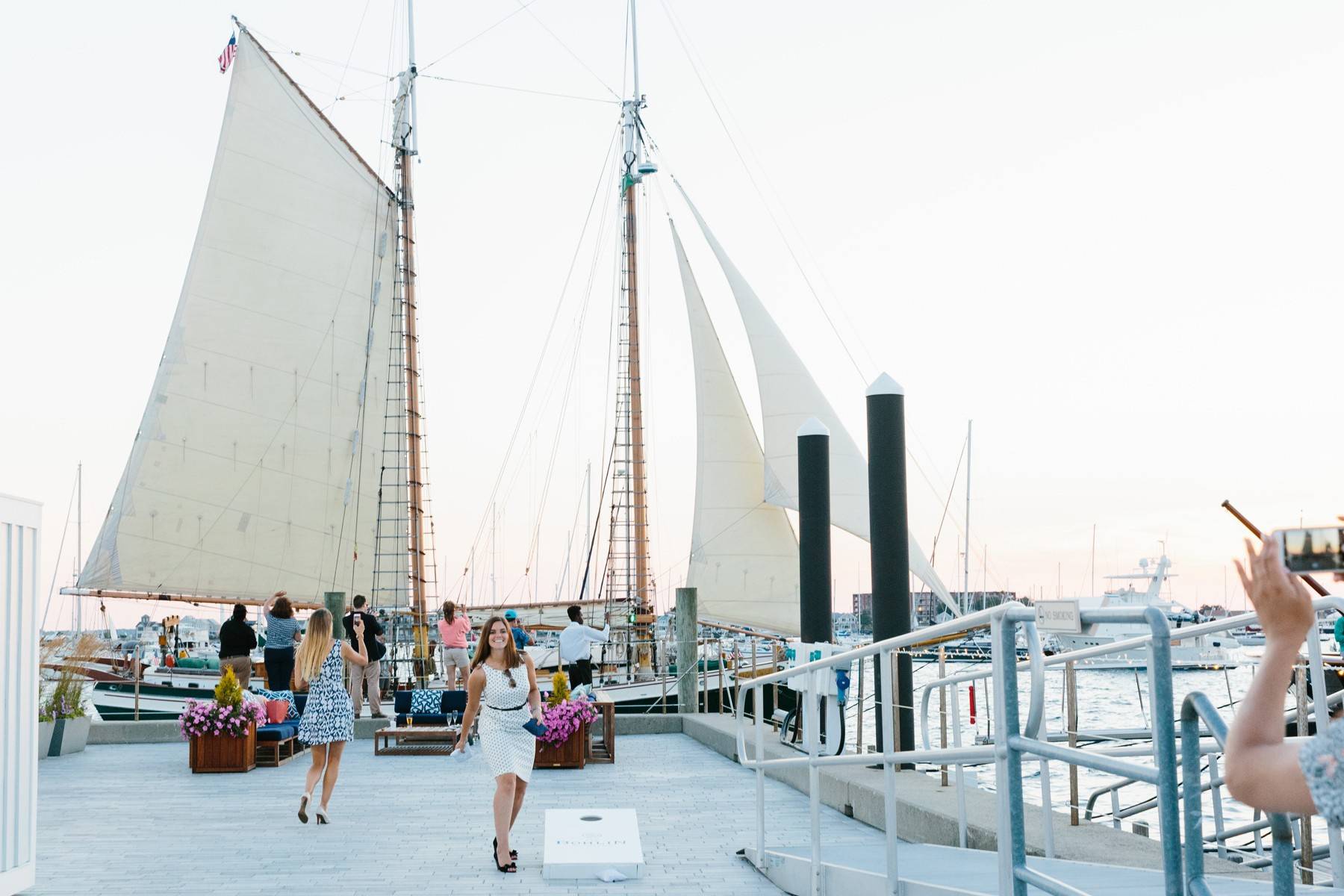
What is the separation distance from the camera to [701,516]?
24453mm

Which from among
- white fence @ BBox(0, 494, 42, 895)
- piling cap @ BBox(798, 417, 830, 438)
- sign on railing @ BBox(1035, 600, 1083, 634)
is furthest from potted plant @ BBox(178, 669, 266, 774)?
sign on railing @ BBox(1035, 600, 1083, 634)

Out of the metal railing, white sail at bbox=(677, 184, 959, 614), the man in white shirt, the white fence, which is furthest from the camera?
white sail at bbox=(677, 184, 959, 614)

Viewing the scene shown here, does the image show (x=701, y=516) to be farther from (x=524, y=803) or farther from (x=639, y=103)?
(x=524, y=803)

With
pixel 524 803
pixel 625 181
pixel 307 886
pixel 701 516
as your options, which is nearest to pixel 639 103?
pixel 625 181

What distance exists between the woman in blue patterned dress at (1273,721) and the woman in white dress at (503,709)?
564 centimetres

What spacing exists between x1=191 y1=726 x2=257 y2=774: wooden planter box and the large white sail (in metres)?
13.3

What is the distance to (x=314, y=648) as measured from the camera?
8727 mm

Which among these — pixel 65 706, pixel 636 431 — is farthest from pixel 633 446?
pixel 65 706

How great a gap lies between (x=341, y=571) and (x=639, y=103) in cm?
1351

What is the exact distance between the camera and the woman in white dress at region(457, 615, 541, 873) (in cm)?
719

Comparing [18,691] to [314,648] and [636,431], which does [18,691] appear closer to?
[314,648]

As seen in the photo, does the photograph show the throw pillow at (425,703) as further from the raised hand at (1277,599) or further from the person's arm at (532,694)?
the raised hand at (1277,599)

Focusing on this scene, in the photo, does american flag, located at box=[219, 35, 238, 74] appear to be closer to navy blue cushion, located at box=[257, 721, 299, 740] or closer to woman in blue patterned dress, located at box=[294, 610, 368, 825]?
navy blue cushion, located at box=[257, 721, 299, 740]

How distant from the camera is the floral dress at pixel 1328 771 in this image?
5.23 ft
